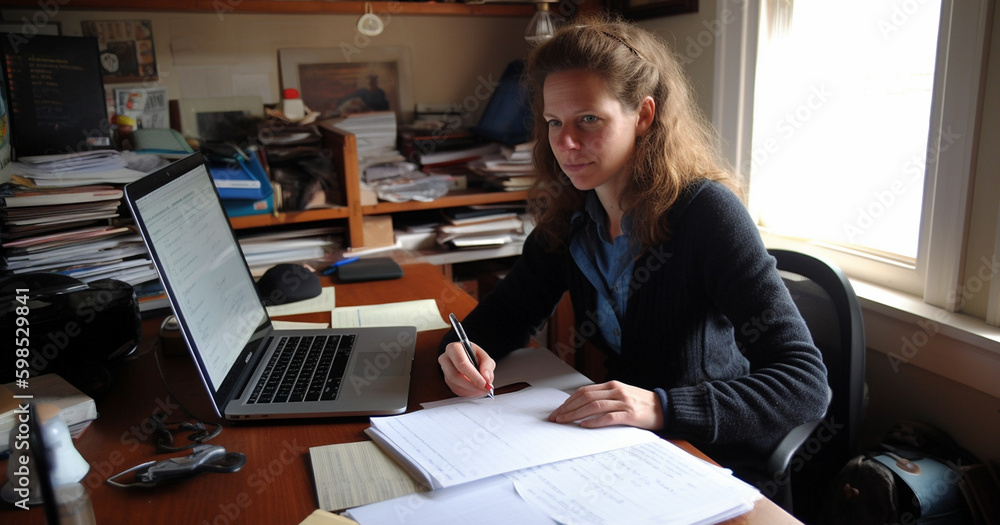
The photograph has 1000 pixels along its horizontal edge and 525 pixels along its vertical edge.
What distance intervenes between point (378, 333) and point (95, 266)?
2.56 feet

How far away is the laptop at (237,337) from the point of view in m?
0.88

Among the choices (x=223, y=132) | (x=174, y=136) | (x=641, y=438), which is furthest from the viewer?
(x=223, y=132)

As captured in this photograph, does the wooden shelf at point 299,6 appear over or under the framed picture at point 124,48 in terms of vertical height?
over

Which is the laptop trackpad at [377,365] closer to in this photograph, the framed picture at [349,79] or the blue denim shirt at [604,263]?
the blue denim shirt at [604,263]

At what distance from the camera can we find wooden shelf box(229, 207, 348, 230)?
1.90m

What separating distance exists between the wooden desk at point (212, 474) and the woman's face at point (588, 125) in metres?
0.40

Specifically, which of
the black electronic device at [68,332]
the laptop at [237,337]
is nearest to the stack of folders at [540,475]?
the laptop at [237,337]

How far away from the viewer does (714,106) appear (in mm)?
1979

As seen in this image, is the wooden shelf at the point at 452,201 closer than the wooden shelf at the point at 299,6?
No

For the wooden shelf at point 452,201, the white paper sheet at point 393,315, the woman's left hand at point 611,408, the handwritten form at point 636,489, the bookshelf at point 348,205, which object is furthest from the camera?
the wooden shelf at point 452,201

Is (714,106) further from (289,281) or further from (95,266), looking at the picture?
(95,266)

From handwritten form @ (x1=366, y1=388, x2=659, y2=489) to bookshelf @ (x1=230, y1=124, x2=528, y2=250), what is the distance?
1.19 m

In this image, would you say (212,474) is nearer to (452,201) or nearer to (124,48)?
(452,201)

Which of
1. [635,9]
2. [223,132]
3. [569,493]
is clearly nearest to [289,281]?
[223,132]
